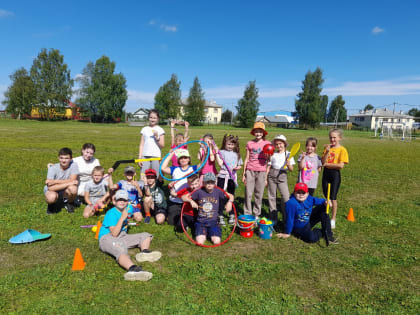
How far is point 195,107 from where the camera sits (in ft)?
234

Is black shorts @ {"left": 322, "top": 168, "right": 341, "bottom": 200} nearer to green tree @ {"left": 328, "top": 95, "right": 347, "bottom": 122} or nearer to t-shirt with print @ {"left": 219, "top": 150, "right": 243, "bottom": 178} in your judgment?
t-shirt with print @ {"left": 219, "top": 150, "right": 243, "bottom": 178}

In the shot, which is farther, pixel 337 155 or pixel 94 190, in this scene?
pixel 94 190

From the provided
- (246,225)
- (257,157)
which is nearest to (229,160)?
(257,157)

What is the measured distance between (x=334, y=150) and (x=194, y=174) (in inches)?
117

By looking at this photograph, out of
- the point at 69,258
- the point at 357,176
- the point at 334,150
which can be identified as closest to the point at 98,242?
the point at 69,258

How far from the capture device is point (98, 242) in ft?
16.4

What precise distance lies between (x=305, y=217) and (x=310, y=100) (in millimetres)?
75668

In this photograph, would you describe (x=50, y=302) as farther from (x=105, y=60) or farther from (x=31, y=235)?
(x=105, y=60)

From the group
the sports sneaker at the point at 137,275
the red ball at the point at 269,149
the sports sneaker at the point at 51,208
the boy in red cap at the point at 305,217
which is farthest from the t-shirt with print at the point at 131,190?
the boy in red cap at the point at 305,217

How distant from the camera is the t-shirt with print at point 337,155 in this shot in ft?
18.5

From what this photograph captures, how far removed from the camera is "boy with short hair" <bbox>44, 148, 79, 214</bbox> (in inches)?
246

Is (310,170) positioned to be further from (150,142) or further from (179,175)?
(150,142)

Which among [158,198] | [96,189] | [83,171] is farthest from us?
[83,171]

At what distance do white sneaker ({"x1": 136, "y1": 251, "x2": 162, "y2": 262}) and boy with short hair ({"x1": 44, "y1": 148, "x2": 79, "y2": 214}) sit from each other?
283cm
